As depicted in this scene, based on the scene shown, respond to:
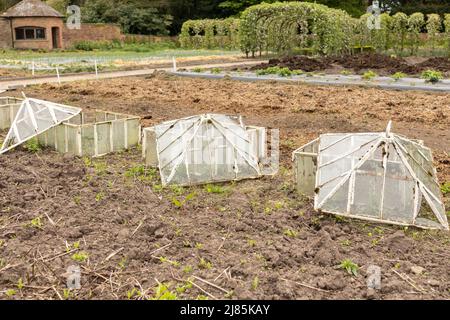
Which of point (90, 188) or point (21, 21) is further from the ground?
point (21, 21)

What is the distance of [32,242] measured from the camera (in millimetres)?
6012

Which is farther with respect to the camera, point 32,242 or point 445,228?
point 445,228

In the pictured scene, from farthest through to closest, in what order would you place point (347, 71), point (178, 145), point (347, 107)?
point (347, 71), point (347, 107), point (178, 145)

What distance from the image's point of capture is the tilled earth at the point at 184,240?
199 inches

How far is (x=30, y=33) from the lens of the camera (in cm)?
4209

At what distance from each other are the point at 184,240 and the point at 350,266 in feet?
5.74

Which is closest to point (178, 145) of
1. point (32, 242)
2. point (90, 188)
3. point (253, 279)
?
point (90, 188)

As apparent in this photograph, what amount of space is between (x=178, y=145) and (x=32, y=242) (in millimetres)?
2994

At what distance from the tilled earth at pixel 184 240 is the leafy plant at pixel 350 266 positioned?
0.14 feet

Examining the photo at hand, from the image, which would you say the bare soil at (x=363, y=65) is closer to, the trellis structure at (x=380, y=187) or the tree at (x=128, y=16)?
the trellis structure at (x=380, y=187)

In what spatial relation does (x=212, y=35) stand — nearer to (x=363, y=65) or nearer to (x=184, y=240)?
(x=363, y=65)

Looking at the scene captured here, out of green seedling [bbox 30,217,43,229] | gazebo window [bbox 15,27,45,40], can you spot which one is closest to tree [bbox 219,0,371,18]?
gazebo window [bbox 15,27,45,40]

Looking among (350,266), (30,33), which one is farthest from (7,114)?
(30,33)
